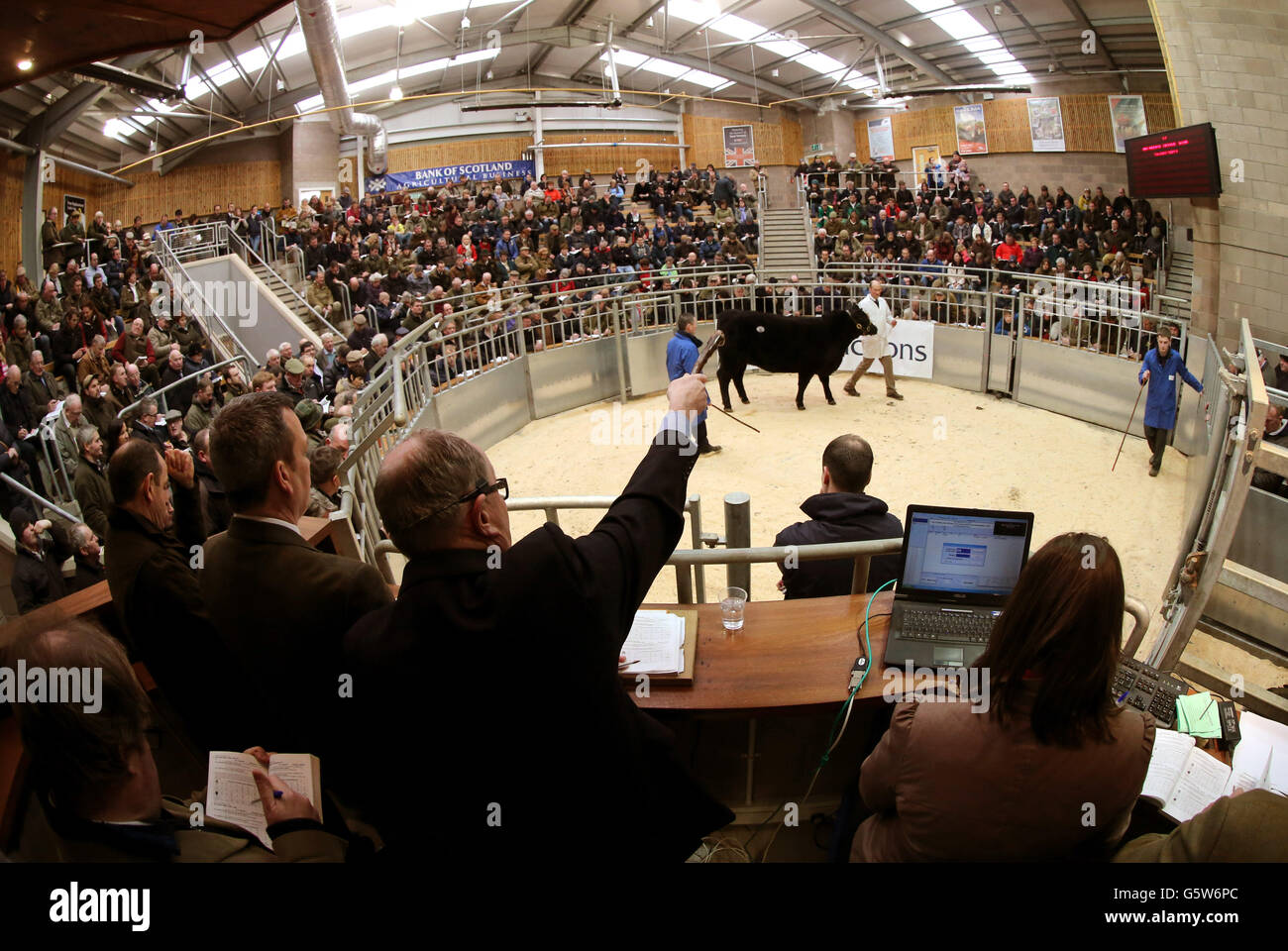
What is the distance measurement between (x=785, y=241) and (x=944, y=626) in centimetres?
1881

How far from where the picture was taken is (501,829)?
148cm

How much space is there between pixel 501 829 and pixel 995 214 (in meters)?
20.8

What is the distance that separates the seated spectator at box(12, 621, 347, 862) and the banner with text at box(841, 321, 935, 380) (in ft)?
32.6

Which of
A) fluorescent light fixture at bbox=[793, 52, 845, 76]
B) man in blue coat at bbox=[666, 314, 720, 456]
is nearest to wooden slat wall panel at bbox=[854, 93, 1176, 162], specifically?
Result: fluorescent light fixture at bbox=[793, 52, 845, 76]

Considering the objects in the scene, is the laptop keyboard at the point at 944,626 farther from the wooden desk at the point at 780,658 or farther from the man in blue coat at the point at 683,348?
the man in blue coat at the point at 683,348

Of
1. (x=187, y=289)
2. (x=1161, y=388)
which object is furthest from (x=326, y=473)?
(x=187, y=289)

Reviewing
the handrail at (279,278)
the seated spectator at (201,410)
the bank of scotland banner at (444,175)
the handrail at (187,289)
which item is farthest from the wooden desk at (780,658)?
the bank of scotland banner at (444,175)

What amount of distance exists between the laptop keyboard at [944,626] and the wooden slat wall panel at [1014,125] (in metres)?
21.5

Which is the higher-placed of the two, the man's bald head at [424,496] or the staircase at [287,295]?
the staircase at [287,295]

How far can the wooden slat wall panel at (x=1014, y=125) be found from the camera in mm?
19250

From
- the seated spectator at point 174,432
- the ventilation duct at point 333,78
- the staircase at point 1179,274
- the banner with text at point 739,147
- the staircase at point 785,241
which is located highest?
the banner with text at point 739,147

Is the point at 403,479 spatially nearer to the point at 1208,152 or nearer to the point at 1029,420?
the point at 1029,420

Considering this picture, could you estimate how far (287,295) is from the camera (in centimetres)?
1482

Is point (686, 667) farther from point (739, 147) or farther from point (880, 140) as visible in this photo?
point (880, 140)
